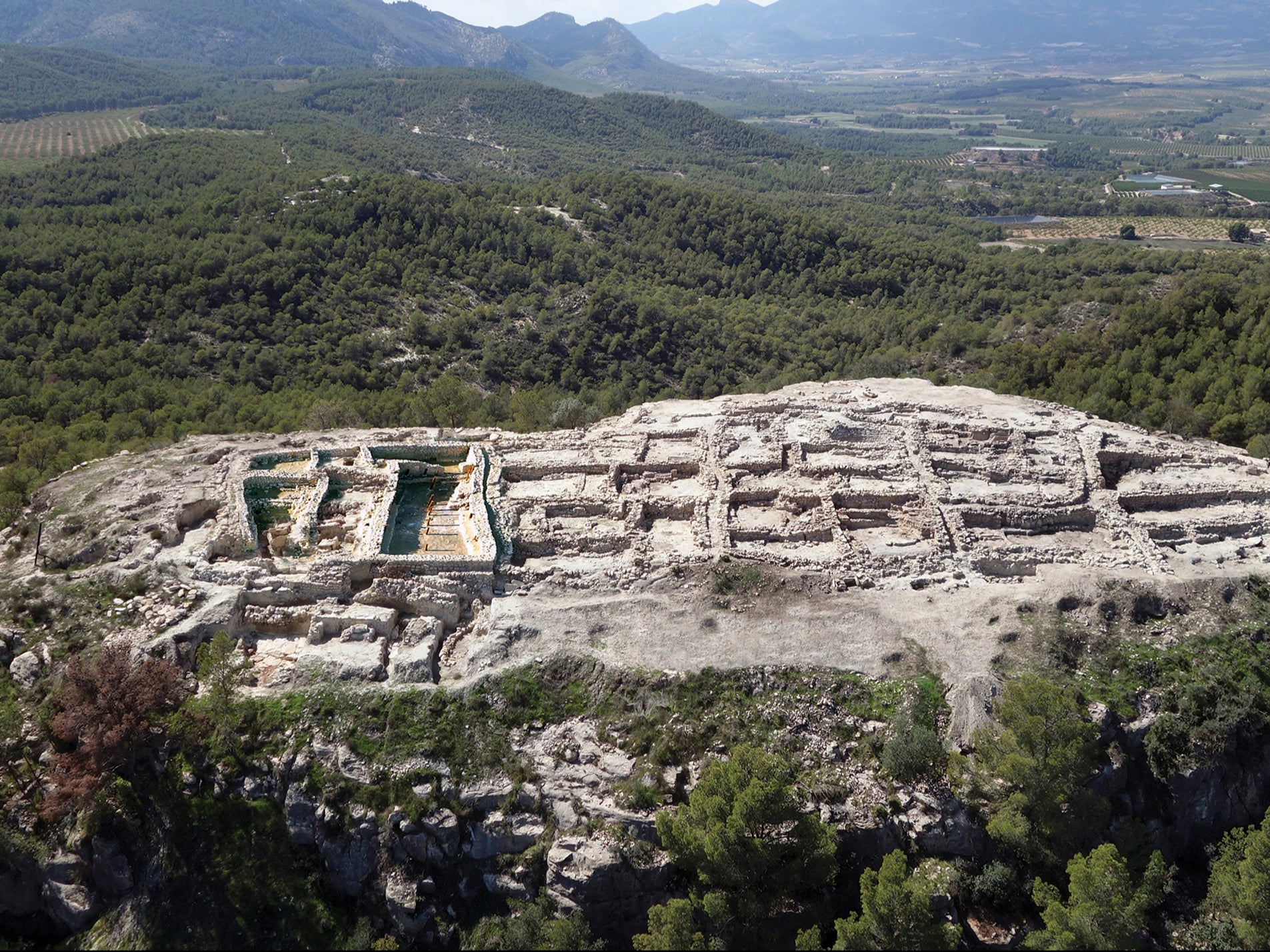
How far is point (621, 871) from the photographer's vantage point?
54.3ft

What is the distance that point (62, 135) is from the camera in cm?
11012

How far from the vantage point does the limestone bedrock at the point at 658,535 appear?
67.7 feet

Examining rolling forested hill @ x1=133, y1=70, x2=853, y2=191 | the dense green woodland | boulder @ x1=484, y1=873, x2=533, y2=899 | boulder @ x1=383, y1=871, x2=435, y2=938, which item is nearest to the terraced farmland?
rolling forested hill @ x1=133, y1=70, x2=853, y2=191

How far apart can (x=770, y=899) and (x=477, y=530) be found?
1299 centimetres

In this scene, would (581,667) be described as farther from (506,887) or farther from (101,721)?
(101,721)

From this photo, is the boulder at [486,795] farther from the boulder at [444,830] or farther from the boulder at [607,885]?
the boulder at [607,885]

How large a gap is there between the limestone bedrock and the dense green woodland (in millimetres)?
7165

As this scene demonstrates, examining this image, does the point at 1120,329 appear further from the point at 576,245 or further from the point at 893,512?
the point at 576,245

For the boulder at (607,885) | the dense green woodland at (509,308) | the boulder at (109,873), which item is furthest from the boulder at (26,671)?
the boulder at (607,885)

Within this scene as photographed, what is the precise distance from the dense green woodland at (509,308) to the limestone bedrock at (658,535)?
7165mm

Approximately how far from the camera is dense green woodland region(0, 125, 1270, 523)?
37.5 m

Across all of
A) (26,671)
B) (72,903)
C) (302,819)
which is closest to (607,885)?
(302,819)

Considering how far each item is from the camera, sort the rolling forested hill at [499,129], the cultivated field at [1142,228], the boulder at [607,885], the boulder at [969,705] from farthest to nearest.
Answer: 1. the rolling forested hill at [499,129]
2. the cultivated field at [1142,228]
3. the boulder at [969,705]
4. the boulder at [607,885]

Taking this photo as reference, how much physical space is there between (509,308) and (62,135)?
317 feet
